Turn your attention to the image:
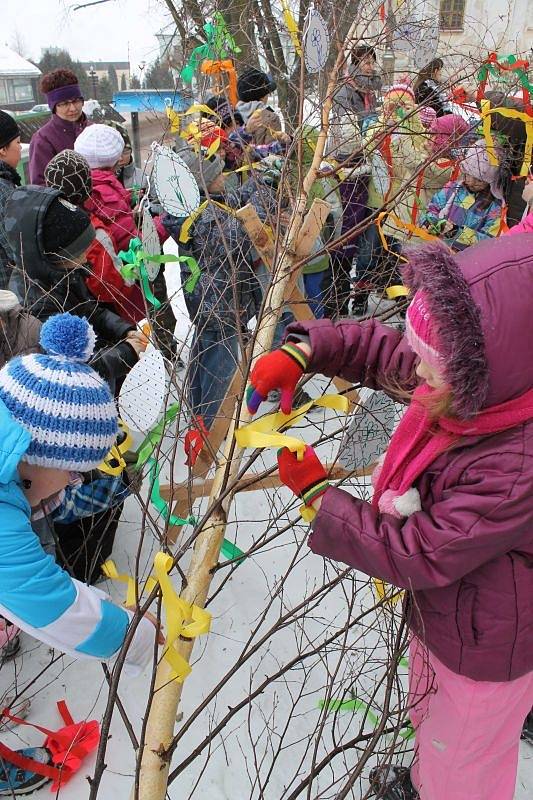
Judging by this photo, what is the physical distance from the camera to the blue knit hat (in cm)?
128

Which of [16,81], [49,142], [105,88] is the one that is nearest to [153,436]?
[49,142]

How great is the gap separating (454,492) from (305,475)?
0.29 m

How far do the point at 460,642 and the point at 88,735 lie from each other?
1.37m

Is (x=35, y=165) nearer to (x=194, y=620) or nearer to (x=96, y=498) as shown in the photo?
(x=96, y=498)

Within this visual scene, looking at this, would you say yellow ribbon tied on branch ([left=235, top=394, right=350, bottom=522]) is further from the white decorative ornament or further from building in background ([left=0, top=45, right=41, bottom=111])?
building in background ([left=0, top=45, right=41, bottom=111])

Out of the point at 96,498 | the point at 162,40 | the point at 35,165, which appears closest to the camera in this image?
the point at 96,498

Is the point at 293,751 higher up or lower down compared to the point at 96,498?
lower down

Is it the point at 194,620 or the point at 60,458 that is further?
the point at 60,458

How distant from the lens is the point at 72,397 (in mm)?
1306

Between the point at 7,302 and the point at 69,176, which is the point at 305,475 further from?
the point at 69,176

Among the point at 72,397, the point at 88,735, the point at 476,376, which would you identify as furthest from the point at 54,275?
the point at 476,376

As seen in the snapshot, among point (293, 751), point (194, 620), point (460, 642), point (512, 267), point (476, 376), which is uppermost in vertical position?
point (512, 267)

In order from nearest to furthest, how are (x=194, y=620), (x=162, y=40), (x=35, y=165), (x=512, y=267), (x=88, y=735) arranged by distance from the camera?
(x=512, y=267)
(x=194, y=620)
(x=88, y=735)
(x=35, y=165)
(x=162, y=40)

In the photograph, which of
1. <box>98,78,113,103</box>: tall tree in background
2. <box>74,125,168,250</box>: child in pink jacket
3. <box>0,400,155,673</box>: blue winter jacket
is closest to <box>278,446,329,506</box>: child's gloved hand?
<box>0,400,155,673</box>: blue winter jacket
